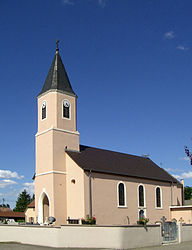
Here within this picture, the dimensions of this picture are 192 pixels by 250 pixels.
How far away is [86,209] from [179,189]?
18961 mm

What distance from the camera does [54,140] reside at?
35.0m

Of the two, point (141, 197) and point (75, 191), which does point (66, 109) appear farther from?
point (141, 197)

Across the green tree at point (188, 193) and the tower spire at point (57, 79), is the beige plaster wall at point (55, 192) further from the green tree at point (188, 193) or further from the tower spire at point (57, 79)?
the green tree at point (188, 193)

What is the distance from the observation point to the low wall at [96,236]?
2052cm

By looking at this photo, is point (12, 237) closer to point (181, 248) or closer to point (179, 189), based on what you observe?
point (181, 248)

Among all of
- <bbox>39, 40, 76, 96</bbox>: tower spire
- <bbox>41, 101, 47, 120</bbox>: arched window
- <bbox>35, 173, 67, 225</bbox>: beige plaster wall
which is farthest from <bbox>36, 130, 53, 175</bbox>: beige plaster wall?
<bbox>39, 40, 76, 96</bbox>: tower spire

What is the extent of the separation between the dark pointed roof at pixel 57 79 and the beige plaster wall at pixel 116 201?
33.7 feet

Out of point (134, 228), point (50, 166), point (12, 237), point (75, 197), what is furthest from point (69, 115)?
point (134, 228)

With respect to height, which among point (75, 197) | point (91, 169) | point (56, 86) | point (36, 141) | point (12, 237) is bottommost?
point (12, 237)

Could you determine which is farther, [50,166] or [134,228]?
[50,166]

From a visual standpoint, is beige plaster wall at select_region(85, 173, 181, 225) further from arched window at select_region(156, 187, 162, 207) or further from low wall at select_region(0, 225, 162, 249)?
low wall at select_region(0, 225, 162, 249)

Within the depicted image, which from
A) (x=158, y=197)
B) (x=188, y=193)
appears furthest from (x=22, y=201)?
(x=158, y=197)

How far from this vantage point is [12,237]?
26266mm

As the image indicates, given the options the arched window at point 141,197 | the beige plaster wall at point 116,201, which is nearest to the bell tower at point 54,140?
the beige plaster wall at point 116,201
